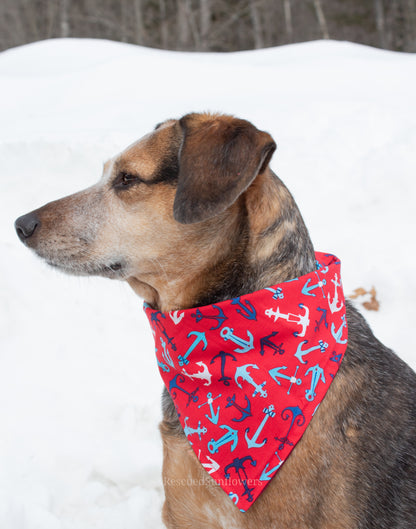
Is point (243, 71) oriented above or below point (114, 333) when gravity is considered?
above

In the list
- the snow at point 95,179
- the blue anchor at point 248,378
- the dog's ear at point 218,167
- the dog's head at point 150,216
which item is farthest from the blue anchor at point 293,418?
the snow at point 95,179

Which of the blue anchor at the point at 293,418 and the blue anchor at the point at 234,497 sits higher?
the blue anchor at the point at 293,418

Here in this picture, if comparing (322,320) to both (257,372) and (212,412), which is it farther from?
(212,412)

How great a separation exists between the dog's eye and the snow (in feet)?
7.07

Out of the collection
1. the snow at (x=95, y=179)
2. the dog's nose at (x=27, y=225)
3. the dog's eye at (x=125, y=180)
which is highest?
the dog's eye at (x=125, y=180)

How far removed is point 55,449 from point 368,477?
2.51 meters

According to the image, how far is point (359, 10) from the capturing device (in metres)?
24.8

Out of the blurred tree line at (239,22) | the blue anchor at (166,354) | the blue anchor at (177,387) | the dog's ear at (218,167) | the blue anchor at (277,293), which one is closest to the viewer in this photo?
the dog's ear at (218,167)

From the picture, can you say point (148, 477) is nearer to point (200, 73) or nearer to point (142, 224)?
point (142, 224)

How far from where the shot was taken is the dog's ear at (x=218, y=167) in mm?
2115

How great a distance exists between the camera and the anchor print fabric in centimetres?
228

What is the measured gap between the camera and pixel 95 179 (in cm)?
629

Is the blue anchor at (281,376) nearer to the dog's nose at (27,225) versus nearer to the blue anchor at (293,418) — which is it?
the blue anchor at (293,418)

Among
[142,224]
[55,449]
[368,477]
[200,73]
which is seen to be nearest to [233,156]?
[142,224]
